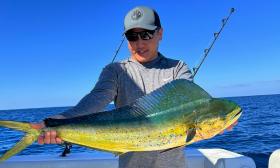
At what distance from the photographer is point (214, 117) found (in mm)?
2100

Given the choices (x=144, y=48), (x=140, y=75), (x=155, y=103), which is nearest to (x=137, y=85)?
(x=140, y=75)

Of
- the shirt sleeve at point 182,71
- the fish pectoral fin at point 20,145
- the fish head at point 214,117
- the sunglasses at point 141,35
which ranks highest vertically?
the sunglasses at point 141,35

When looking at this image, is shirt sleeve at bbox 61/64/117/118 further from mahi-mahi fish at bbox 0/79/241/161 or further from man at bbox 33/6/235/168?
mahi-mahi fish at bbox 0/79/241/161

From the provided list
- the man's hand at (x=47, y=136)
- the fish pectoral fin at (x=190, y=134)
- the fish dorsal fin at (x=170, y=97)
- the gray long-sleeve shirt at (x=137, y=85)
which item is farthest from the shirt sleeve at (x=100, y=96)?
the fish pectoral fin at (x=190, y=134)

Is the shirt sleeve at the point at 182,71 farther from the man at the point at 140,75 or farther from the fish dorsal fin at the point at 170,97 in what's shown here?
the fish dorsal fin at the point at 170,97

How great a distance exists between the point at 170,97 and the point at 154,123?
16cm

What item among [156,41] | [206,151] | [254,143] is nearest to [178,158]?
[156,41]

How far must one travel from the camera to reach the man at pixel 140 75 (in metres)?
2.55

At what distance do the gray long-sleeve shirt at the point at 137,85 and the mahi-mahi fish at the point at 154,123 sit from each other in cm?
34

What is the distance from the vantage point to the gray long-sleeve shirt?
2.55m

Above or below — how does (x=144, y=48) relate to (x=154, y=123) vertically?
above

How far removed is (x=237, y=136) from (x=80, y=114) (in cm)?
1351

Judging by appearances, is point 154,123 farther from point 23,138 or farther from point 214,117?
point 23,138

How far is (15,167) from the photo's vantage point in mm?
4742
